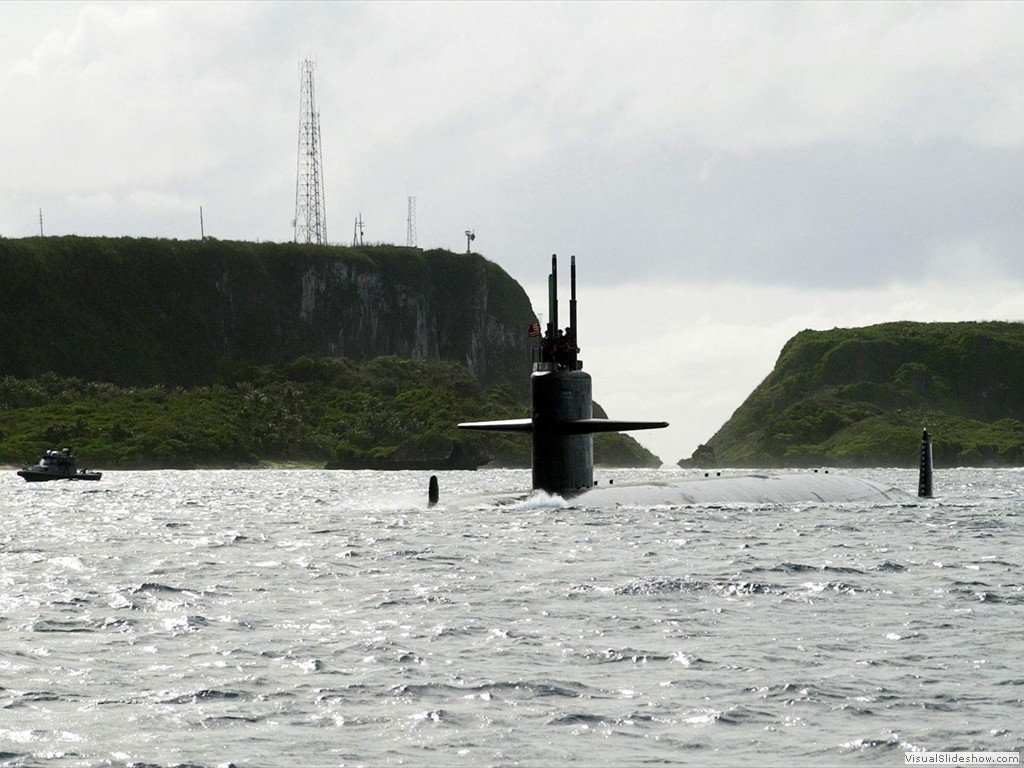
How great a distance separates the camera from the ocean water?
14.3 meters

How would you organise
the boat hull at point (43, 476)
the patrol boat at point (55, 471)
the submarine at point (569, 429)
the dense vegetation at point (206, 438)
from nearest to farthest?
the submarine at point (569, 429)
the boat hull at point (43, 476)
the patrol boat at point (55, 471)
the dense vegetation at point (206, 438)

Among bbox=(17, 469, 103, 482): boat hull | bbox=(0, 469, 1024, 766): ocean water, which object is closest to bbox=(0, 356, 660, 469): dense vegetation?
bbox=(17, 469, 103, 482): boat hull

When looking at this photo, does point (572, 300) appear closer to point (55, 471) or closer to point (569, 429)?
point (569, 429)

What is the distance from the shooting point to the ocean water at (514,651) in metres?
14.3

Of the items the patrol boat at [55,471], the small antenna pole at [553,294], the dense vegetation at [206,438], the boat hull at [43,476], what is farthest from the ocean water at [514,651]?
the dense vegetation at [206,438]

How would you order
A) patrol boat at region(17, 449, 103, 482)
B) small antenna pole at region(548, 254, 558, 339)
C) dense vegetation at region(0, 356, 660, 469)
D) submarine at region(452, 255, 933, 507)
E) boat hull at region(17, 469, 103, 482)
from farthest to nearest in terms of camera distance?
dense vegetation at region(0, 356, 660, 469), patrol boat at region(17, 449, 103, 482), boat hull at region(17, 469, 103, 482), small antenna pole at region(548, 254, 558, 339), submarine at region(452, 255, 933, 507)

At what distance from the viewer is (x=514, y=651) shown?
19281 mm

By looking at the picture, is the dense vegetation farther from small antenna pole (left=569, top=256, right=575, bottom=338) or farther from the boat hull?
small antenna pole (left=569, top=256, right=575, bottom=338)

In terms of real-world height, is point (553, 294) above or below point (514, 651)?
above

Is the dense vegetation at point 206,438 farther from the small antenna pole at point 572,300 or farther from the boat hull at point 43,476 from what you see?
the small antenna pole at point 572,300

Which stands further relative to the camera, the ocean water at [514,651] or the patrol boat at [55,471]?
the patrol boat at [55,471]

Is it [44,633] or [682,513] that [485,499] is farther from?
[44,633]

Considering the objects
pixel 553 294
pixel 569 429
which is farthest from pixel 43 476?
pixel 569 429

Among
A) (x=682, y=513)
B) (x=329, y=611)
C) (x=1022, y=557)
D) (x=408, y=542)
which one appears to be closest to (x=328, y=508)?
(x=682, y=513)
